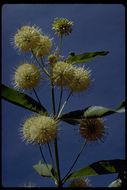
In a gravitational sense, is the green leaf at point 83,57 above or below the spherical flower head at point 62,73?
above

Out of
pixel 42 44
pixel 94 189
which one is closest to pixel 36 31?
pixel 42 44

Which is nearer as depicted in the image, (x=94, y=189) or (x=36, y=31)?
(x=94, y=189)

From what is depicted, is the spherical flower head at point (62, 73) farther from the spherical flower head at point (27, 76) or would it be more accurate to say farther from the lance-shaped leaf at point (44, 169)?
the lance-shaped leaf at point (44, 169)

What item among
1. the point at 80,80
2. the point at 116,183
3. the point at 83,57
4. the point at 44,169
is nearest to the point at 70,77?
the point at 80,80

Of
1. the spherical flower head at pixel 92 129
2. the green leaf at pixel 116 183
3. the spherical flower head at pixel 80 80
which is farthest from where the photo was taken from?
the spherical flower head at pixel 80 80

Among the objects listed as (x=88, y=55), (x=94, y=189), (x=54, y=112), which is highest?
(x=88, y=55)

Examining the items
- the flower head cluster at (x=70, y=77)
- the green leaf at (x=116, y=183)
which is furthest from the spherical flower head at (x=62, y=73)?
the green leaf at (x=116, y=183)

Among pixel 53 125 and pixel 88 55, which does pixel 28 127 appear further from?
pixel 88 55
